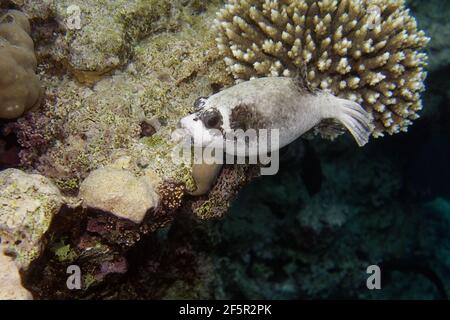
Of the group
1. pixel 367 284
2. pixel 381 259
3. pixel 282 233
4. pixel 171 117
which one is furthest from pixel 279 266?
pixel 171 117

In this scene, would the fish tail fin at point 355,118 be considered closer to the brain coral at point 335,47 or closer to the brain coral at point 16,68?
the brain coral at point 335,47

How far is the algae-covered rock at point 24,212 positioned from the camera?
8.07 ft

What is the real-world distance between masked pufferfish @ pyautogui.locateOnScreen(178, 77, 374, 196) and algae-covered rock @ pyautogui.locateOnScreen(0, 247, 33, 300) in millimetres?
1529

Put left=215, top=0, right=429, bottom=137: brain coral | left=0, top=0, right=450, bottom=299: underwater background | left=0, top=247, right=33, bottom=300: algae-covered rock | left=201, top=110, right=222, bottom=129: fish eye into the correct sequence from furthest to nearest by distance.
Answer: left=0, top=0, right=450, bottom=299: underwater background
left=215, top=0, right=429, bottom=137: brain coral
left=201, top=110, right=222, bottom=129: fish eye
left=0, top=247, right=33, bottom=300: algae-covered rock

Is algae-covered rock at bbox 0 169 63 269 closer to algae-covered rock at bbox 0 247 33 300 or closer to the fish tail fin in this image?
algae-covered rock at bbox 0 247 33 300

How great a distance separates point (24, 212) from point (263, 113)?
6.42ft

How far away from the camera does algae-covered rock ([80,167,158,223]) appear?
2.82 meters

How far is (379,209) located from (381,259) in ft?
3.71

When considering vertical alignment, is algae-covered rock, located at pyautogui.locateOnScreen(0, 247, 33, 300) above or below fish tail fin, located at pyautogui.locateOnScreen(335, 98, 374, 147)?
below

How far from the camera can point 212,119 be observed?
2719 millimetres

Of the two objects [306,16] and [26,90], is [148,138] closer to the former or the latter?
[26,90]

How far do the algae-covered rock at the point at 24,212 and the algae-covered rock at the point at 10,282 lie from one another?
7cm

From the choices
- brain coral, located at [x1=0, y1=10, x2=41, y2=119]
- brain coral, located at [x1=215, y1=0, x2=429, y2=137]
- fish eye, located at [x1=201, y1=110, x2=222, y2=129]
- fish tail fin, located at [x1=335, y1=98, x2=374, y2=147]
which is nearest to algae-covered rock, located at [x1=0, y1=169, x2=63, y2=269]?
brain coral, located at [x1=0, y1=10, x2=41, y2=119]

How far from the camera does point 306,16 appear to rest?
3621mm
